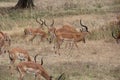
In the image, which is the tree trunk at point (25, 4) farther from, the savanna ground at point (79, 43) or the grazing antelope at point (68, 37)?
the grazing antelope at point (68, 37)

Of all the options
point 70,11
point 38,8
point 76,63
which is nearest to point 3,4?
point 38,8

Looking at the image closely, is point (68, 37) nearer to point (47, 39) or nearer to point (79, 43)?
point (79, 43)

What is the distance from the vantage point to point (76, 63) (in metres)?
12.4

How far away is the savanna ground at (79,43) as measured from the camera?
1158 centimetres

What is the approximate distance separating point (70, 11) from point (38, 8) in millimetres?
2034

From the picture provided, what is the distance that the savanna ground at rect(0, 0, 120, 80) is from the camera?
11.6 metres

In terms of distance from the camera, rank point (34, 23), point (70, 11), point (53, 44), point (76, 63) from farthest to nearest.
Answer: point (70, 11), point (34, 23), point (53, 44), point (76, 63)

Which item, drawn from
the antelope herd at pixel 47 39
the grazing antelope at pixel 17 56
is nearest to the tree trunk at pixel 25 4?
the antelope herd at pixel 47 39

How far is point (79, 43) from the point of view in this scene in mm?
15102

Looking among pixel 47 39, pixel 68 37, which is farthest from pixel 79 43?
pixel 68 37

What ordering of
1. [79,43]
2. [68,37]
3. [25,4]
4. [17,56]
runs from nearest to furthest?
1. [17,56]
2. [68,37]
3. [79,43]
4. [25,4]

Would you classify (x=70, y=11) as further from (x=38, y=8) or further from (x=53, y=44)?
(x=53, y=44)

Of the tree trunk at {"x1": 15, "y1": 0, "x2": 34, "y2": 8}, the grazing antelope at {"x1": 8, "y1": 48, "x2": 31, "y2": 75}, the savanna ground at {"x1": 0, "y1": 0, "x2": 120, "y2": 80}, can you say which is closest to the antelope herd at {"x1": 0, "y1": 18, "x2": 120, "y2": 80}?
the grazing antelope at {"x1": 8, "y1": 48, "x2": 31, "y2": 75}

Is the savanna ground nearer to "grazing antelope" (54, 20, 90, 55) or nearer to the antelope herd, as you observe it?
the antelope herd
